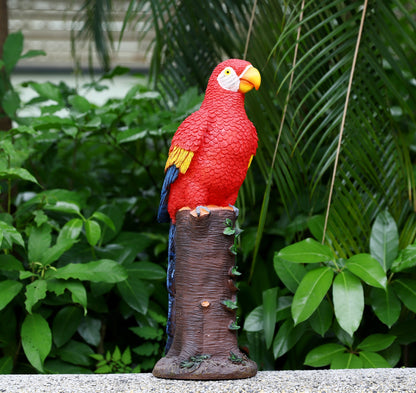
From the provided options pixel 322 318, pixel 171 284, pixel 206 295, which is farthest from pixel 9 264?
pixel 322 318

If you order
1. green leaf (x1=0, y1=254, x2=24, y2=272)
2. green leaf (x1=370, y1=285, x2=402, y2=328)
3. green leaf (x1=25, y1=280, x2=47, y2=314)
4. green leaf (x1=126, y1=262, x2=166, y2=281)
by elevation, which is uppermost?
green leaf (x1=0, y1=254, x2=24, y2=272)

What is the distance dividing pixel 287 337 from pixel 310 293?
301mm

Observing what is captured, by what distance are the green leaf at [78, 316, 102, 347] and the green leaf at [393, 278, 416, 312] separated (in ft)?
4.35

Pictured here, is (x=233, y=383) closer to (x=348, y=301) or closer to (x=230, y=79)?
(x=348, y=301)

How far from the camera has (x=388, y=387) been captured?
1.58 m

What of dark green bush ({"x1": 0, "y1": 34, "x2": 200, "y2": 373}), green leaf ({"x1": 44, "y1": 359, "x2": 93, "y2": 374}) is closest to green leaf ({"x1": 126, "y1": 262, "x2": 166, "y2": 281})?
dark green bush ({"x1": 0, "y1": 34, "x2": 200, "y2": 373})

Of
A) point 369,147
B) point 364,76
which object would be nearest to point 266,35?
point 364,76

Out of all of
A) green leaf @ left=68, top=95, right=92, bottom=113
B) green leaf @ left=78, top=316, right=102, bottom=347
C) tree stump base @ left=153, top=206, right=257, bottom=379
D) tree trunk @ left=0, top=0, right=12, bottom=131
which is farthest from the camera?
tree trunk @ left=0, top=0, right=12, bottom=131

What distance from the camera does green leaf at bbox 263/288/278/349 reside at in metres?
2.12

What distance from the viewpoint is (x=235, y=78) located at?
5.68 ft

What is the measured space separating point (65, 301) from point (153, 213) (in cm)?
102

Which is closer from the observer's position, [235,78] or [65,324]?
[235,78]

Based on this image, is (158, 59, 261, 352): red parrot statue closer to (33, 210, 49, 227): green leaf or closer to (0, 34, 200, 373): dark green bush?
(0, 34, 200, 373): dark green bush

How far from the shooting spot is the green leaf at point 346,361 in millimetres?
2012
